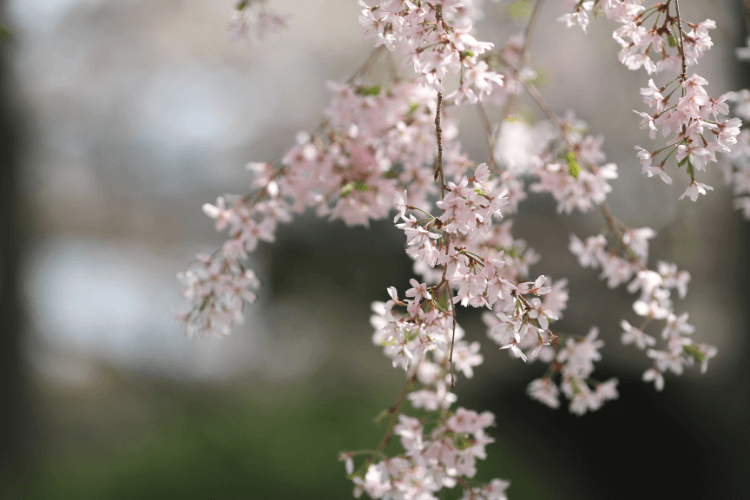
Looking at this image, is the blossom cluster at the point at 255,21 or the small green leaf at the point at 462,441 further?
the blossom cluster at the point at 255,21

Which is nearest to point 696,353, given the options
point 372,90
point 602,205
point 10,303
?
point 602,205

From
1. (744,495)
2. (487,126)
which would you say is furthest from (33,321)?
(744,495)

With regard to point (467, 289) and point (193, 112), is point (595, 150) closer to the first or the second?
point (467, 289)

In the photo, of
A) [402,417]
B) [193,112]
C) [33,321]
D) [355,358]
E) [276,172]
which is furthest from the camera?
[355,358]

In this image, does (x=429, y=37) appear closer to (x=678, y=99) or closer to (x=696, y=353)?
(x=678, y=99)

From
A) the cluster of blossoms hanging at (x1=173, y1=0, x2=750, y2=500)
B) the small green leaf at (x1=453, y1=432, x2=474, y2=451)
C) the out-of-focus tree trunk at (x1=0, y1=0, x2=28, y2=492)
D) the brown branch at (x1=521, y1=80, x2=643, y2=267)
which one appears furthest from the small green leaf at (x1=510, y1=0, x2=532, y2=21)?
the out-of-focus tree trunk at (x1=0, y1=0, x2=28, y2=492)

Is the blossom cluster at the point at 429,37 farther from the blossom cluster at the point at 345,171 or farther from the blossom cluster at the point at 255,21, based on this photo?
the blossom cluster at the point at 255,21

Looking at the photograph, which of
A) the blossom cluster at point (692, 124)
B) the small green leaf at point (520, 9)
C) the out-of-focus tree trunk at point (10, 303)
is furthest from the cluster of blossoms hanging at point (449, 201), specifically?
the out-of-focus tree trunk at point (10, 303)

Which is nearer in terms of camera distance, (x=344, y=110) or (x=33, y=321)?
(x=344, y=110)

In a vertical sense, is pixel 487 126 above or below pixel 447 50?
above
